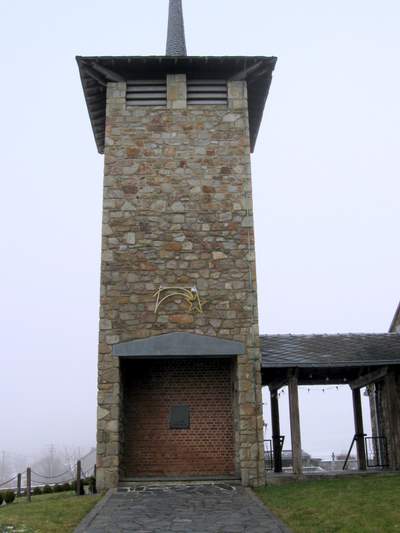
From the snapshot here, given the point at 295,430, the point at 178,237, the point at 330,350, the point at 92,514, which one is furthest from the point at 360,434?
the point at 92,514

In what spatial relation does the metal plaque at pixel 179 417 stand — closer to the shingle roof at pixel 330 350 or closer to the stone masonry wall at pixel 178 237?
the stone masonry wall at pixel 178 237

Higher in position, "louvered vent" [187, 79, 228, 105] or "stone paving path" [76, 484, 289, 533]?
"louvered vent" [187, 79, 228, 105]

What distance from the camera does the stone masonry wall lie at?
11672 millimetres

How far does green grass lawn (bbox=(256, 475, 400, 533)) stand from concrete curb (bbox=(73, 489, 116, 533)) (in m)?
2.33

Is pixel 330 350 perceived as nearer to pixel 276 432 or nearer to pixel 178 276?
pixel 276 432

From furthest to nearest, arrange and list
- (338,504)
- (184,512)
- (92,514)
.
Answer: (338,504), (184,512), (92,514)

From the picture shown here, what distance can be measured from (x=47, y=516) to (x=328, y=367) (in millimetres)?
6052

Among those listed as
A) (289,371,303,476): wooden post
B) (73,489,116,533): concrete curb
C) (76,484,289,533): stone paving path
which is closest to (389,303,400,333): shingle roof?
(289,371,303,476): wooden post

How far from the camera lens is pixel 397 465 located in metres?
12.8

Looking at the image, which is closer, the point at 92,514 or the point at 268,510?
the point at 92,514

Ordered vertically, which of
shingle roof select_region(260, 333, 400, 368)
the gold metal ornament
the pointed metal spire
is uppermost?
the pointed metal spire

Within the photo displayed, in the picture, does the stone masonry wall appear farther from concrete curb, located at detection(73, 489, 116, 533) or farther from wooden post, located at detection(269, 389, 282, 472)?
wooden post, located at detection(269, 389, 282, 472)

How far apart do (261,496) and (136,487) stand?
2232 mm

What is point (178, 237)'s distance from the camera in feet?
41.6
